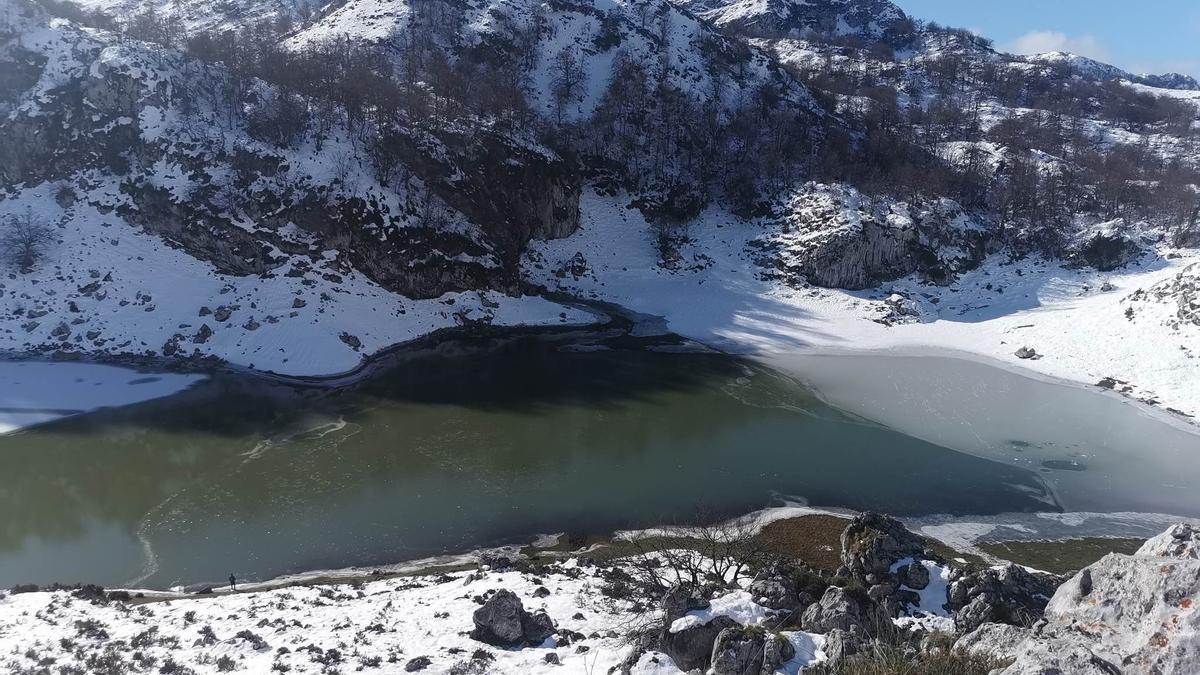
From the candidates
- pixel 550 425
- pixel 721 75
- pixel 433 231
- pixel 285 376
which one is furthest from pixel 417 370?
pixel 721 75

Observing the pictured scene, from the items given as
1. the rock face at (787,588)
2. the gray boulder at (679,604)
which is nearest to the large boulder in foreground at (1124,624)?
the gray boulder at (679,604)

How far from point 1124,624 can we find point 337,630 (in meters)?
17.0

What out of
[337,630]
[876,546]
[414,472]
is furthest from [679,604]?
[414,472]

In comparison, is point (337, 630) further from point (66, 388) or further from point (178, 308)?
point (178, 308)

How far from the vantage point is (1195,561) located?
602cm

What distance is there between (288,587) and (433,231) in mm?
39922

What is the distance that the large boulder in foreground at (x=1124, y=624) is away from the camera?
18.0ft

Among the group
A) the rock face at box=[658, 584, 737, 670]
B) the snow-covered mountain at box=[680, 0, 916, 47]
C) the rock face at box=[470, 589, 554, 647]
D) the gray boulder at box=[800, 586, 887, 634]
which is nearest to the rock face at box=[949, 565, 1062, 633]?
the gray boulder at box=[800, 586, 887, 634]

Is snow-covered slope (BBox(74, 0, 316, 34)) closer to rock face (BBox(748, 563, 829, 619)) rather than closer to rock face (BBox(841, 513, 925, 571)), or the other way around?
rock face (BBox(841, 513, 925, 571))

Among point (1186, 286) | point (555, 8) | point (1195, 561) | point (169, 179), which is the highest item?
point (555, 8)

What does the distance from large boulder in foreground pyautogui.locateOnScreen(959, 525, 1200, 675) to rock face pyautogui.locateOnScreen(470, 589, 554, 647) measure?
35.8ft

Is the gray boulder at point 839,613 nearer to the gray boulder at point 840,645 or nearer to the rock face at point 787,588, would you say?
the rock face at point 787,588

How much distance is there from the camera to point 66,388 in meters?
37.8

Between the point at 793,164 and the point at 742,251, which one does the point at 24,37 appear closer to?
the point at 742,251
